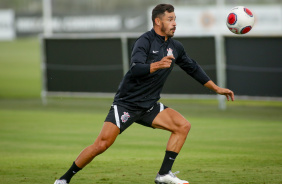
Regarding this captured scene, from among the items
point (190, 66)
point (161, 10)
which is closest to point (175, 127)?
Answer: point (190, 66)

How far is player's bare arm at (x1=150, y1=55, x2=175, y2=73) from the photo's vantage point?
24.5ft

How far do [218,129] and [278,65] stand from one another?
396 centimetres

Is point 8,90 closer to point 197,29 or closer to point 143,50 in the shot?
point 197,29

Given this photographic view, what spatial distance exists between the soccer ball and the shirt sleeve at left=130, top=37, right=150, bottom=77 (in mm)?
2240

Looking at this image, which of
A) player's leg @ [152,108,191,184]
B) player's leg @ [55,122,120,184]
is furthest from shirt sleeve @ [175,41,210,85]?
player's leg @ [55,122,120,184]

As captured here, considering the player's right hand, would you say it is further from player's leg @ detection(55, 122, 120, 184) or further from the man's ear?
player's leg @ detection(55, 122, 120, 184)

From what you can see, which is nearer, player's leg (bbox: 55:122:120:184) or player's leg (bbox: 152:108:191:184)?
player's leg (bbox: 55:122:120:184)

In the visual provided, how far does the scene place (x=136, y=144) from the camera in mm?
12703

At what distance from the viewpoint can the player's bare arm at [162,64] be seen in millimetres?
7480

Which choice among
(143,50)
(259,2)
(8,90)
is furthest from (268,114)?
(259,2)

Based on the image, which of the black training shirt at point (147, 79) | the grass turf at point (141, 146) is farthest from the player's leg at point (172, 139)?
the grass turf at point (141, 146)

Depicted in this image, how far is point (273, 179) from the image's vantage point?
8578mm

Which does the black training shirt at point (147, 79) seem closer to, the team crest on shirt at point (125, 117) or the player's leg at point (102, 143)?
the team crest on shirt at point (125, 117)

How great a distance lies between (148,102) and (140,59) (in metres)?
0.73
